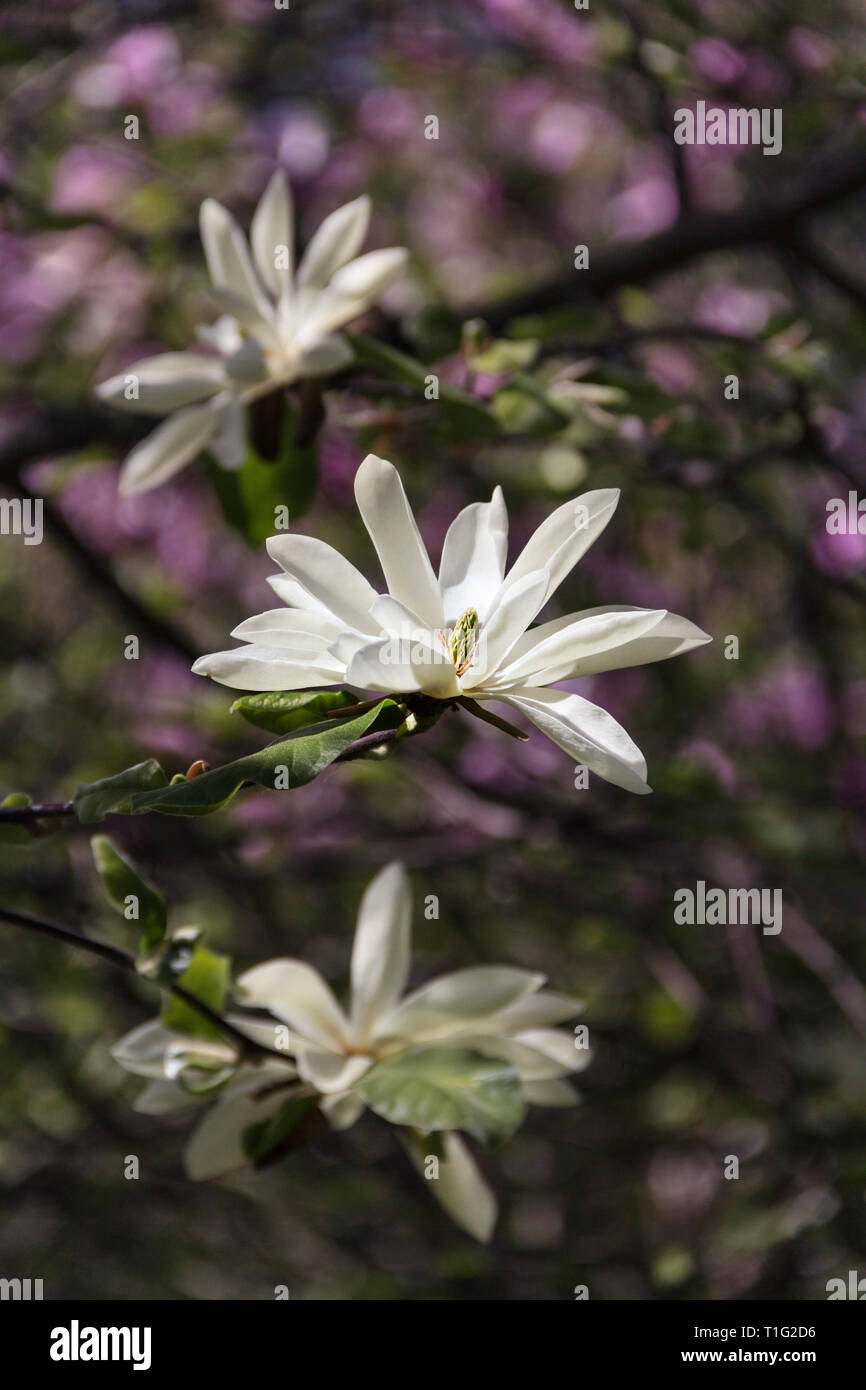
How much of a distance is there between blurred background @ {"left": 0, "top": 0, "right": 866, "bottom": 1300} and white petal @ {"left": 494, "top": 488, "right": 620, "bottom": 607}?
1.46 ft

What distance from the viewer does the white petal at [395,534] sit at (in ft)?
1.56

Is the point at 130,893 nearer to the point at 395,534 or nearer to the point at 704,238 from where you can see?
the point at 395,534

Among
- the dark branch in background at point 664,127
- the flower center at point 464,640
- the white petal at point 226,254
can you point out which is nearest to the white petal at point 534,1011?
the flower center at point 464,640

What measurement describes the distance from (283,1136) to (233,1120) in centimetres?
5

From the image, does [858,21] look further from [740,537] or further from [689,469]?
[689,469]

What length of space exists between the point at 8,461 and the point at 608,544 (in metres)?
1.03

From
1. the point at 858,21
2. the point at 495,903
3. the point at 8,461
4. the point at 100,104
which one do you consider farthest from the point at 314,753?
the point at 858,21

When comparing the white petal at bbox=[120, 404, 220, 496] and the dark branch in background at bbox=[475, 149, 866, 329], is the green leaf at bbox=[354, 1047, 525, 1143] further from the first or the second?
the dark branch in background at bbox=[475, 149, 866, 329]

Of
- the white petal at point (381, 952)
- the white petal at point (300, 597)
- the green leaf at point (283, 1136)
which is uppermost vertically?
the white petal at point (300, 597)

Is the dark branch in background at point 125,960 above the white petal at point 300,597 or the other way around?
the other way around

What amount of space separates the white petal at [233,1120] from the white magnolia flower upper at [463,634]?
246 mm

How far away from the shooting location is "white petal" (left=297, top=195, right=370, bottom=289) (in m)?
0.80

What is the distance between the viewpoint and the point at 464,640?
1.63ft

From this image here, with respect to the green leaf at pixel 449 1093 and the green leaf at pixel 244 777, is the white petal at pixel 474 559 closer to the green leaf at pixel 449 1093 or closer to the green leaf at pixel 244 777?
the green leaf at pixel 244 777
